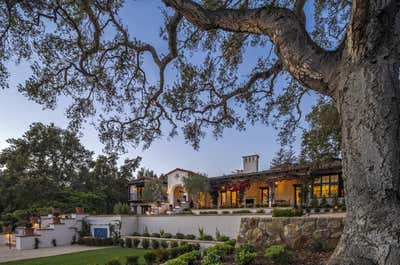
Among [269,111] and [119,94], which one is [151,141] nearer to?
[119,94]

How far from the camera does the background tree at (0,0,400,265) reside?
2816mm

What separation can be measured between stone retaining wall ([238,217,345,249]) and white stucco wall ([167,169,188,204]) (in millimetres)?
17825

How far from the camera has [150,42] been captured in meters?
7.45

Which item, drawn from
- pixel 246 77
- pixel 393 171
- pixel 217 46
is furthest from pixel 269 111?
pixel 393 171

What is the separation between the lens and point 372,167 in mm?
2811

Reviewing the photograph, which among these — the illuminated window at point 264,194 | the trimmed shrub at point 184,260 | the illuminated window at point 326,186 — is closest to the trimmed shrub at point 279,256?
the trimmed shrub at point 184,260

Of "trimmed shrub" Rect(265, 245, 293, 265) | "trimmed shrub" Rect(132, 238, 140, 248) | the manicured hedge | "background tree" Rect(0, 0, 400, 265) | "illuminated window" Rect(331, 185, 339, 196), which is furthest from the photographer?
"illuminated window" Rect(331, 185, 339, 196)

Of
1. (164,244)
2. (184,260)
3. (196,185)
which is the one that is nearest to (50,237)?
(164,244)

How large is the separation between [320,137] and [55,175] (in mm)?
28558

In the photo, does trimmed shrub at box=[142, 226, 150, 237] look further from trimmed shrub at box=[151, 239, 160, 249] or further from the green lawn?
the green lawn

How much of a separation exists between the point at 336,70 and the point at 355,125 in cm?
73

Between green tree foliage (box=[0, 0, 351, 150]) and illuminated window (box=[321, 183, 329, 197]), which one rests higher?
green tree foliage (box=[0, 0, 351, 150])

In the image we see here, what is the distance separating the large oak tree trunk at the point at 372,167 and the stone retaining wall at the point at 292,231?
3444 mm


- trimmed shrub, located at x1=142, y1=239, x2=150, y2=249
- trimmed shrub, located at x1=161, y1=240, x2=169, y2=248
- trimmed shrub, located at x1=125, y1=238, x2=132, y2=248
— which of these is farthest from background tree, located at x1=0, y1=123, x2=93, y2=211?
trimmed shrub, located at x1=161, y1=240, x2=169, y2=248
